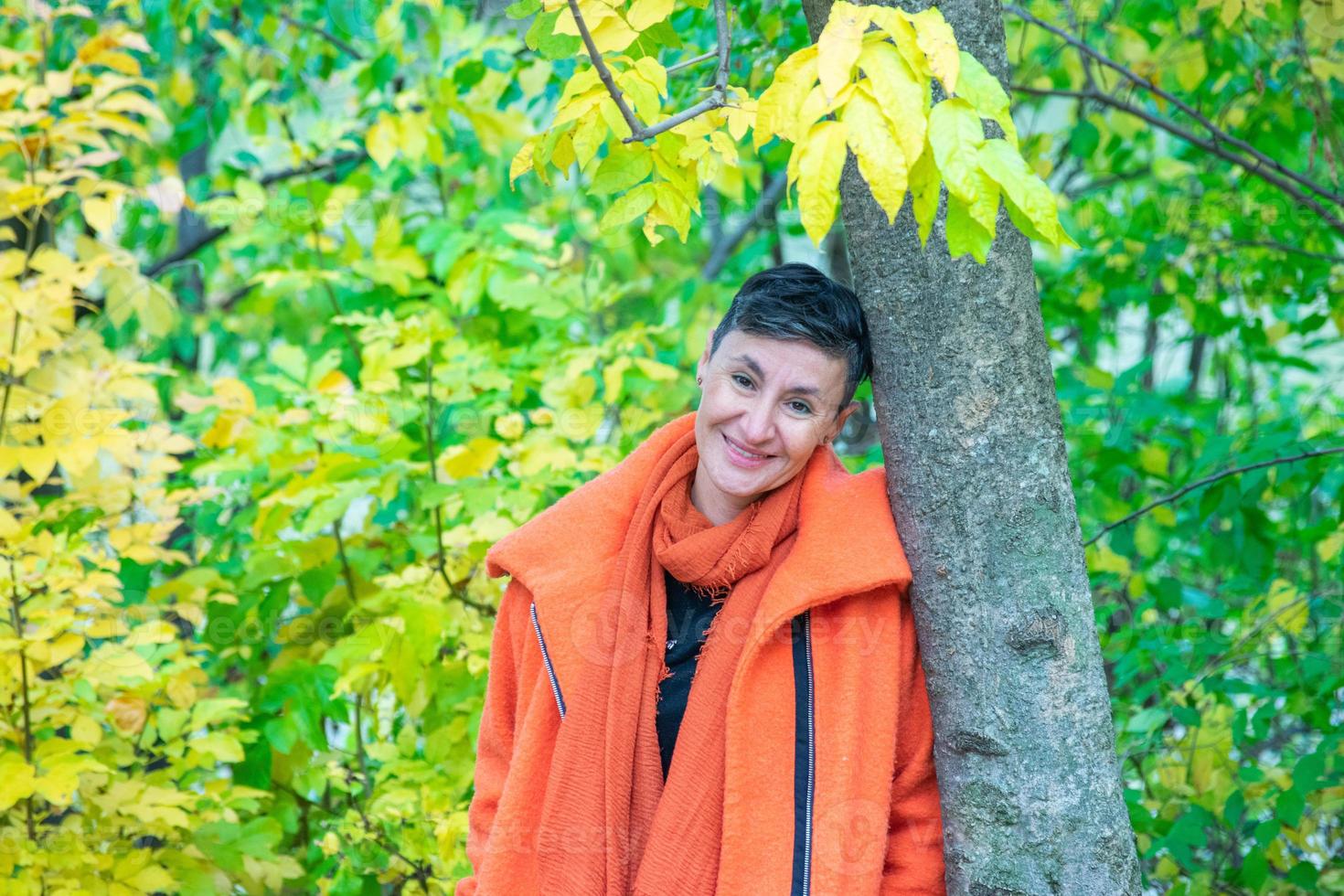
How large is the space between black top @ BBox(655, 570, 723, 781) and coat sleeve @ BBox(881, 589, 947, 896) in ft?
1.03

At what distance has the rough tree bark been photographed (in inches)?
59.9

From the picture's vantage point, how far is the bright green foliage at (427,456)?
2479mm

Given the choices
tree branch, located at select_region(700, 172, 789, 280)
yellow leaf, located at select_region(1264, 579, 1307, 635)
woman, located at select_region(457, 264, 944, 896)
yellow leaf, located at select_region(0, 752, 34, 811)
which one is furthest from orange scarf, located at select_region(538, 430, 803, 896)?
tree branch, located at select_region(700, 172, 789, 280)

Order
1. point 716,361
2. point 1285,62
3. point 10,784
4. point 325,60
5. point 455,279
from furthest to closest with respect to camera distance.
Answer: point 325,60 → point 455,279 → point 1285,62 → point 10,784 → point 716,361

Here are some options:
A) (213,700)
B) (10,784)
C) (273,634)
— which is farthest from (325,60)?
(10,784)

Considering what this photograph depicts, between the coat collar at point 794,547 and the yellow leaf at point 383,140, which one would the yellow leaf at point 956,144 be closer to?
the coat collar at point 794,547

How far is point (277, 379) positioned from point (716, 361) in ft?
5.11

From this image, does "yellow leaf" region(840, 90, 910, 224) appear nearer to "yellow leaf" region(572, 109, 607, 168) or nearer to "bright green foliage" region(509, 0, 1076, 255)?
"bright green foliage" region(509, 0, 1076, 255)

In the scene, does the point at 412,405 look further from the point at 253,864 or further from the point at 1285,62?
the point at 1285,62

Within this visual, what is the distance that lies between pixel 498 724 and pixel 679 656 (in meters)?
0.38

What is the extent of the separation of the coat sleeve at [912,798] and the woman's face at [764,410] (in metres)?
0.27

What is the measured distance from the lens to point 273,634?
301cm

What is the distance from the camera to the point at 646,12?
1.61 metres

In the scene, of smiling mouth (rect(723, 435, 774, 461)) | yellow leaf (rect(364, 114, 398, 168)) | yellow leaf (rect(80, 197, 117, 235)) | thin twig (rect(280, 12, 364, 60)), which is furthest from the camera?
thin twig (rect(280, 12, 364, 60))
